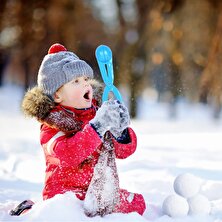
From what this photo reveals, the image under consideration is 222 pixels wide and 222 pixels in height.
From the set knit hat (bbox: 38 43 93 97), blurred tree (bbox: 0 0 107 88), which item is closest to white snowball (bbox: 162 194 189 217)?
knit hat (bbox: 38 43 93 97)

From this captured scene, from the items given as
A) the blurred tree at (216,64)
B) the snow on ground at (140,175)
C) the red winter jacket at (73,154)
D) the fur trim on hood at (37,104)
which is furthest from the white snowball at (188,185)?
the blurred tree at (216,64)

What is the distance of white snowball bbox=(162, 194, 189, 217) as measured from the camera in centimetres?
228

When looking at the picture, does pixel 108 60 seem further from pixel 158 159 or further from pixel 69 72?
pixel 158 159

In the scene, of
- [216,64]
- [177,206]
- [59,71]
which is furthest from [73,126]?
[216,64]

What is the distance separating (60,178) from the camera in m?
2.28

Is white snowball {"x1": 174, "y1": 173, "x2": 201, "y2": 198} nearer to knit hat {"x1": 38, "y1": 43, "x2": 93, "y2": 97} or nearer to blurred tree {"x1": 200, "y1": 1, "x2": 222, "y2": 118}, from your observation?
knit hat {"x1": 38, "y1": 43, "x2": 93, "y2": 97}

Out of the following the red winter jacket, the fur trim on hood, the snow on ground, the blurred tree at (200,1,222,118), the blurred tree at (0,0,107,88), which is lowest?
the snow on ground

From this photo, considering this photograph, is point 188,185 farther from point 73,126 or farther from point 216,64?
point 216,64

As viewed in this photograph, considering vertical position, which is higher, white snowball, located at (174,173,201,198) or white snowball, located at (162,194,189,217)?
white snowball, located at (174,173,201,198)

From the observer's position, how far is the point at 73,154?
2131 mm

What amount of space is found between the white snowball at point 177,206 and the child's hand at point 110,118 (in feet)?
1.48

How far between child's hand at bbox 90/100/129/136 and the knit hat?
0.85 feet

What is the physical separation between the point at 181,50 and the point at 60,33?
3.35m

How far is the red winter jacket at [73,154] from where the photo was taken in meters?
2.12
